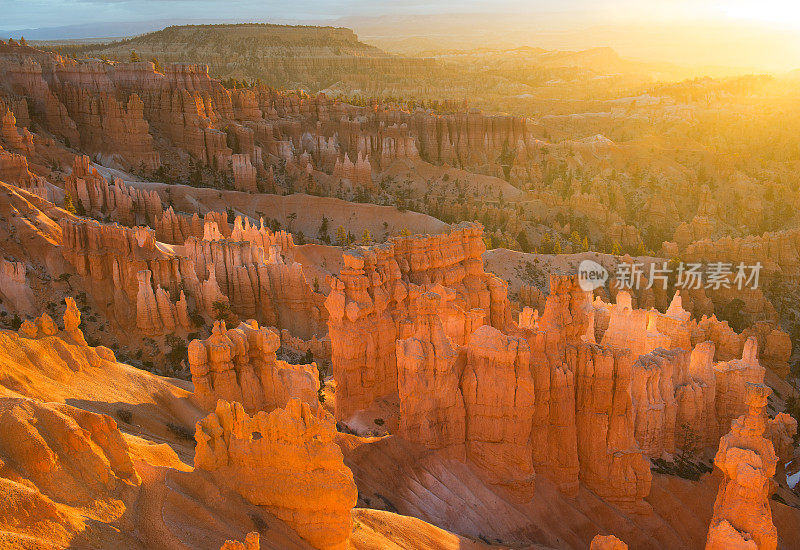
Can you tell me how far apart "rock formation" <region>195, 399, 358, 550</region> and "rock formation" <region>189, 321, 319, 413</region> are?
477 cm

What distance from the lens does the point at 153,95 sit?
64.1 metres

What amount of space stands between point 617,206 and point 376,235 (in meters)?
27.5

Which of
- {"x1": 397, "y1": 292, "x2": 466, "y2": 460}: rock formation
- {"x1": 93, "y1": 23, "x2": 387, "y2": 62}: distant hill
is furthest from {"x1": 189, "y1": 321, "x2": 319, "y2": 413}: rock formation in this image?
{"x1": 93, "y1": 23, "x2": 387, "y2": 62}: distant hill

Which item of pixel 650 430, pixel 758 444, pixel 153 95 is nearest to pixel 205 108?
pixel 153 95

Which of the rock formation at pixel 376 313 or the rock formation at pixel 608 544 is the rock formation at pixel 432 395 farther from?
the rock formation at pixel 608 544

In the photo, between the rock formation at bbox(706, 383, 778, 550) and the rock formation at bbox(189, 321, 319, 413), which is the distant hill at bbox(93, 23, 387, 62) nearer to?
the rock formation at bbox(189, 321, 319, 413)

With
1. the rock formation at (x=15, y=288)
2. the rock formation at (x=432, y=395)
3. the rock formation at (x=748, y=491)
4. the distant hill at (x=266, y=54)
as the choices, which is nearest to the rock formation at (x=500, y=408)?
the rock formation at (x=432, y=395)

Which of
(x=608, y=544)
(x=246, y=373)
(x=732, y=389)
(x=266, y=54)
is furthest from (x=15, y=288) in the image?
(x=266, y=54)

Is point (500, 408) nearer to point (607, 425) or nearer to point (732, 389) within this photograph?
point (607, 425)

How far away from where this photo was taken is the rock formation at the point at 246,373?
1521 cm

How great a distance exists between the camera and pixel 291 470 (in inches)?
388

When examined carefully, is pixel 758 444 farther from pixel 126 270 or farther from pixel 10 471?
pixel 126 270

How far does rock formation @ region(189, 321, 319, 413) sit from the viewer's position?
15.2 metres

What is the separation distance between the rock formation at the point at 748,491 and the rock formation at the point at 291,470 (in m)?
8.10
